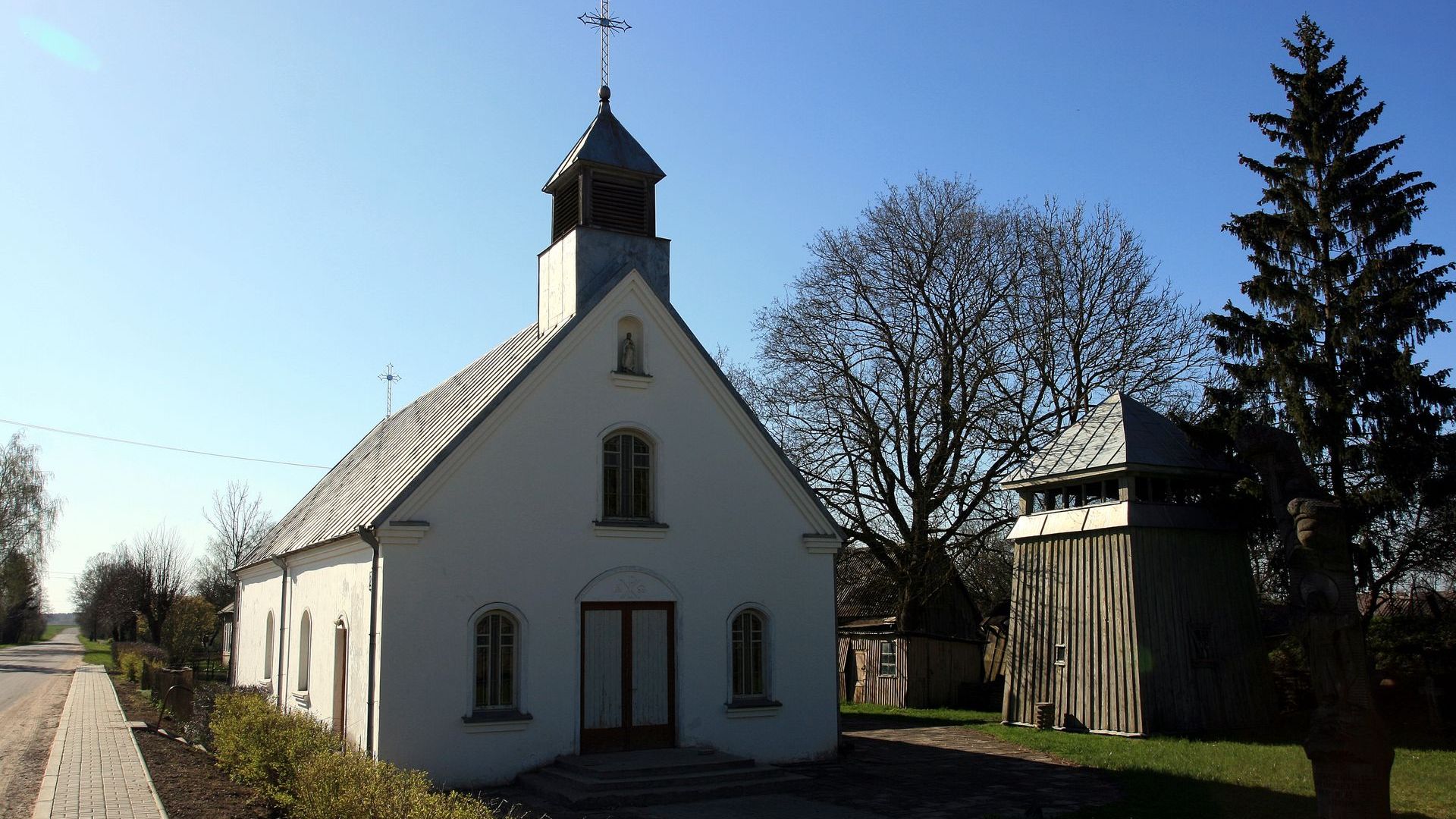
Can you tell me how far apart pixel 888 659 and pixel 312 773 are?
2339 centimetres

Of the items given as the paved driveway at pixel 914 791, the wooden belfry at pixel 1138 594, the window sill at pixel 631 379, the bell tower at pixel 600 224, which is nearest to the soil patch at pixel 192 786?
the paved driveway at pixel 914 791

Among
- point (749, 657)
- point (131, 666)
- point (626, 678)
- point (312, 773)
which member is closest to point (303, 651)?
point (626, 678)

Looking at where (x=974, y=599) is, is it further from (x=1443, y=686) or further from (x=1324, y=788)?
(x=1324, y=788)

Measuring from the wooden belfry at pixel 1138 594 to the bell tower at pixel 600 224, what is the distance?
10205 millimetres

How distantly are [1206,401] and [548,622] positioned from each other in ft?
47.3

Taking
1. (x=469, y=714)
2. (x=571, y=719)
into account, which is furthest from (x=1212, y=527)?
(x=469, y=714)

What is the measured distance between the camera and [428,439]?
1827 cm

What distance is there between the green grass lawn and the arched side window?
1652 centimetres

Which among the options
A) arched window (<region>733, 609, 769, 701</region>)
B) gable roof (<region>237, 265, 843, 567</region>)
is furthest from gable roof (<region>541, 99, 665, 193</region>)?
arched window (<region>733, 609, 769, 701</region>)

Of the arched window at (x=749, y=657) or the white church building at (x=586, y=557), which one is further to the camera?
the arched window at (x=749, y=657)

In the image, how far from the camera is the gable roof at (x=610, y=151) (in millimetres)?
18609

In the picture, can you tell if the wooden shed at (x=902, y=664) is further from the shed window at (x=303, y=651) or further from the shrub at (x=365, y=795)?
the shrub at (x=365, y=795)

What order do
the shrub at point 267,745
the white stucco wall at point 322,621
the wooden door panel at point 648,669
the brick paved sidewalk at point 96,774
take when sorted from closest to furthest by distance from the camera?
the shrub at point 267,745, the brick paved sidewalk at point 96,774, the white stucco wall at point 322,621, the wooden door panel at point 648,669

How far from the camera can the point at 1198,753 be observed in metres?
17.5
